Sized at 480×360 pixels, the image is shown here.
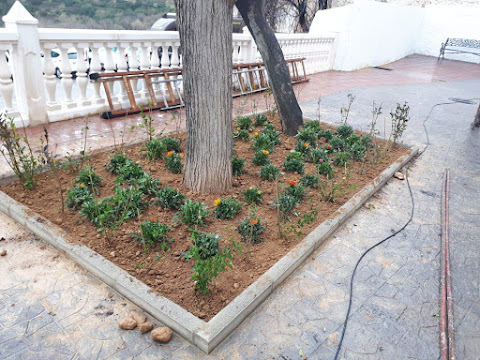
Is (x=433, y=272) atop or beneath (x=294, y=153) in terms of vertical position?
beneath

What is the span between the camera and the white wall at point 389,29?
45.3 feet

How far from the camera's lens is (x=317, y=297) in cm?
271

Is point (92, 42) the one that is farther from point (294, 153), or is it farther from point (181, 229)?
point (181, 229)

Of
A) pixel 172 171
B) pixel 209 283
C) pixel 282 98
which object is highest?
pixel 282 98

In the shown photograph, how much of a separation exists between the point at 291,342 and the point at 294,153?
2.79 meters

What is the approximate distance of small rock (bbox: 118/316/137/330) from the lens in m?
2.31

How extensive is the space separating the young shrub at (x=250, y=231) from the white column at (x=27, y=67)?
4137 mm

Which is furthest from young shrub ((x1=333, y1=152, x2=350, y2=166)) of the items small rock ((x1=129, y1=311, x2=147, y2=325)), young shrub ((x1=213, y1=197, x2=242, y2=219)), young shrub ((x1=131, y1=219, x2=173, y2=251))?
small rock ((x1=129, y1=311, x2=147, y2=325))

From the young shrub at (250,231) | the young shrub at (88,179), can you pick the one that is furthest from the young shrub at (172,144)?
the young shrub at (250,231)

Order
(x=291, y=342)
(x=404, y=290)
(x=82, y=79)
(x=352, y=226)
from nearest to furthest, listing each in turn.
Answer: (x=291, y=342) → (x=404, y=290) → (x=352, y=226) → (x=82, y=79)

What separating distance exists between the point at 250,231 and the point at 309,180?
127 centimetres

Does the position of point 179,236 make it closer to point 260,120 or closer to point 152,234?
point 152,234

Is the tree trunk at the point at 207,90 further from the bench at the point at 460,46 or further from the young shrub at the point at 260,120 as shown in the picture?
the bench at the point at 460,46

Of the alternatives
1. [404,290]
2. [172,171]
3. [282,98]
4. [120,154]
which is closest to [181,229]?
[172,171]
